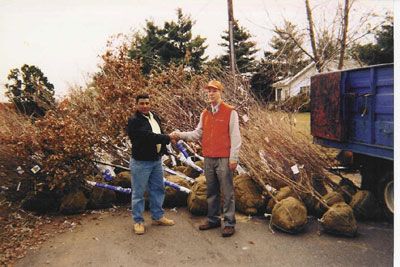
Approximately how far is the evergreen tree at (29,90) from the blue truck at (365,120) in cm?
509

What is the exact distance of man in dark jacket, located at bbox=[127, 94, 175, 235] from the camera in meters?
4.27

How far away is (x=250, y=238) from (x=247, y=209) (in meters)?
0.73

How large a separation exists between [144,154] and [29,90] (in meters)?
4.87

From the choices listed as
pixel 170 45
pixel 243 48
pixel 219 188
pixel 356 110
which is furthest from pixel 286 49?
pixel 219 188

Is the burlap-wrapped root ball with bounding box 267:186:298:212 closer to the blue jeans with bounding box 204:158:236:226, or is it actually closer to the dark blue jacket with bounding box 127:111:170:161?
the blue jeans with bounding box 204:158:236:226

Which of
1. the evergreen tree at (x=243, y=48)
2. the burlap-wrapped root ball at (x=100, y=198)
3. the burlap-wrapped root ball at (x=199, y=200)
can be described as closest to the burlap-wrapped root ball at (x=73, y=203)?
the burlap-wrapped root ball at (x=100, y=198)

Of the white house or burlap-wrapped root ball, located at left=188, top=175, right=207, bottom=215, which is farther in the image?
the white house

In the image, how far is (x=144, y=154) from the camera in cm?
430

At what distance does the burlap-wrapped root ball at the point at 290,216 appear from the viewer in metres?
4.17

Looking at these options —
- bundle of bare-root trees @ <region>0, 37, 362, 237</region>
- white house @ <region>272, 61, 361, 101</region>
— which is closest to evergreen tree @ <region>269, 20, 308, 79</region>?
white house @ <region>272, 61, 361, 101</region>

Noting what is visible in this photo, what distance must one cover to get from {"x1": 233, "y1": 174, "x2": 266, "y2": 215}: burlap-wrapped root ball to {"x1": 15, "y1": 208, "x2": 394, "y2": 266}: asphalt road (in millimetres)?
257

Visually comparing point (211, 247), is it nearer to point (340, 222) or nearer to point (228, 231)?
point (228, 231)

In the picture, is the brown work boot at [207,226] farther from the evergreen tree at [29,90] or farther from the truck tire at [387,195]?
the evergreen tree at [29,90]
